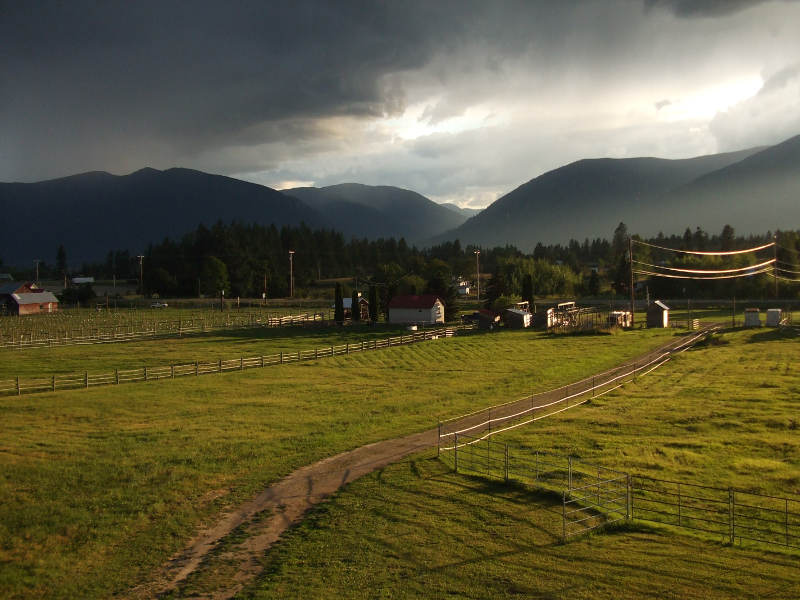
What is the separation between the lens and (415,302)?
92188 millimetres

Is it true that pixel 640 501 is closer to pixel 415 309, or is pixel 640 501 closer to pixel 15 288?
pixel 415 309

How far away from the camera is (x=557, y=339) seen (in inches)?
2948

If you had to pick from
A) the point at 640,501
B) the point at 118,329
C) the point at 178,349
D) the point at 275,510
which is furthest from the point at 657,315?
the point at 275,510

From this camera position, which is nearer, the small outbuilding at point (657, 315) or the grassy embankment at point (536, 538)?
the grassy embankment at point (536, 538)

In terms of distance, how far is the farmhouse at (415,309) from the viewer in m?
91.6

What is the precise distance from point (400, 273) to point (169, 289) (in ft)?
238

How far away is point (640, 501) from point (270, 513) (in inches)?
493

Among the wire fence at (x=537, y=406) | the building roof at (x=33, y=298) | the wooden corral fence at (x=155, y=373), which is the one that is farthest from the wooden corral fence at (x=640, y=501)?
the building roof at (x=33, y=298)

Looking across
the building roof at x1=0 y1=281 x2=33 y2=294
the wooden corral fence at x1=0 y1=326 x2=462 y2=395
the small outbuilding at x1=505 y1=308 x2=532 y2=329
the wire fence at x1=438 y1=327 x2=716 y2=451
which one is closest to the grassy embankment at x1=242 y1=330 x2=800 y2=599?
the wire fence at x1=438 y1=327 x2=716 y2=451

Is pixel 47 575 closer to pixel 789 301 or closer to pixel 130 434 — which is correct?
pixel 130 434

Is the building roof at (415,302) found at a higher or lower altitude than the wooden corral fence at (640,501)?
higher

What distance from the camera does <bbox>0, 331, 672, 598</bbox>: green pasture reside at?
18.0 meters

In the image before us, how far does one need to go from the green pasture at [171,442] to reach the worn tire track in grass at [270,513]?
640 mm

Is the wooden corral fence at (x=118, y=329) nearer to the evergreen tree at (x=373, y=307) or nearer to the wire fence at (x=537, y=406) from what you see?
the evergreen tree at (x=373, y=307)
